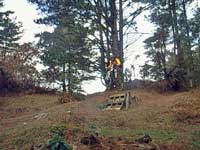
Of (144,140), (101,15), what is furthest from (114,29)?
(144,140)

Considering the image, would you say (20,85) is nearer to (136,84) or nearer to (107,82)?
(107,82)

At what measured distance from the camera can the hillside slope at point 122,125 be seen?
353 inches

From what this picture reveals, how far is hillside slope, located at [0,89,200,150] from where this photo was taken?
898cm

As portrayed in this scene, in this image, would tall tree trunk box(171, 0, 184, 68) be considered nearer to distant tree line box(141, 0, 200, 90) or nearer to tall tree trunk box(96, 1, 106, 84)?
distant tree line box(141, 0, 200, 90)

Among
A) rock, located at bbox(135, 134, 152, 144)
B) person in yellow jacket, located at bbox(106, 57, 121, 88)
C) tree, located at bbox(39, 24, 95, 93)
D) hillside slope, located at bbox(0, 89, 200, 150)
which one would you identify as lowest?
rock, located at bbox(135, 134, 152, 144)

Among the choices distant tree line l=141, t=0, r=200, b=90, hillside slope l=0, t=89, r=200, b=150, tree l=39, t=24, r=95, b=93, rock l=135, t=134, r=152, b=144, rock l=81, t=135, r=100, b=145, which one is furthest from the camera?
tree l=39, t=24, r=95, b=93

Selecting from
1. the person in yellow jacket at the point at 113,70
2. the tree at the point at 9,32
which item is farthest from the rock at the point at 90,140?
the tree at the point at 9,32

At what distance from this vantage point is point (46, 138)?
9047mm

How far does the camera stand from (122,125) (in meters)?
11.3

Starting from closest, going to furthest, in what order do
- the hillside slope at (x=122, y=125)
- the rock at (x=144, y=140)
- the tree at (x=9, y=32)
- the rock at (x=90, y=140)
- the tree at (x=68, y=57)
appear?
the rock at (x=90, y=140), the rock at (x=144, y=140), the hillside slope at (x=122, y=125), the tree at (x=68, y=57), the tree at (x=9, y=32)

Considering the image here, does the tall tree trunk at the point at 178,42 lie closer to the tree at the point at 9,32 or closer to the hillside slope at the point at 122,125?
the hillside slope at the point at 122,125

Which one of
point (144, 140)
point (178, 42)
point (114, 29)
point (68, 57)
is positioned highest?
point (114, 29)

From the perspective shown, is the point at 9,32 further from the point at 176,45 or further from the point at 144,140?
the point at 144,140

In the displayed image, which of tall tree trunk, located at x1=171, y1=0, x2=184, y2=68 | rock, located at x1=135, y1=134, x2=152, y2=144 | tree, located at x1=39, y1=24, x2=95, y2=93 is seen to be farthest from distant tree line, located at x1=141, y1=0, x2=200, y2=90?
rock, located at x1=135, y1=134, x2=152, y2=144
